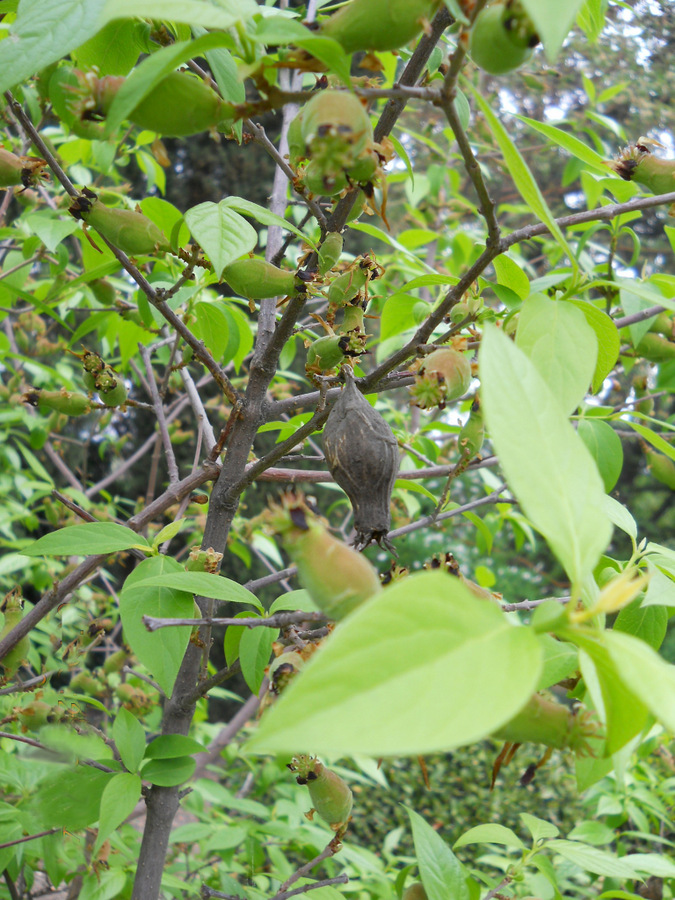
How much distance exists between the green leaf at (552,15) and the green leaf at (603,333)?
0.90 feet

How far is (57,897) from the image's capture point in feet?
4.69

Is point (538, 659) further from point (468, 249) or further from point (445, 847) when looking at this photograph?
point (468, 249)

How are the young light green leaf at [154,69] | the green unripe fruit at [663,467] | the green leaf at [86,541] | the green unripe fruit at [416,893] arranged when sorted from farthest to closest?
1. the green unripe fruit at [663,467]
2. the green unripe fruit at [416,893]
3. the green leaf at [86,541]
4. the young light green leaf at [154,69]

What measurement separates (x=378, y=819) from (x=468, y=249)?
2332mm

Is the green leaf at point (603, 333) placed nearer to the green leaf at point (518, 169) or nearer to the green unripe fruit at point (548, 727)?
the green leaf at point (518, 169)

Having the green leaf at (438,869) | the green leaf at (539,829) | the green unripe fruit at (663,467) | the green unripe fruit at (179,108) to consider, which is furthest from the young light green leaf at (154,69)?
the green unripe fruit at (663,467)

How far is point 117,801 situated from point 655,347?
84cm

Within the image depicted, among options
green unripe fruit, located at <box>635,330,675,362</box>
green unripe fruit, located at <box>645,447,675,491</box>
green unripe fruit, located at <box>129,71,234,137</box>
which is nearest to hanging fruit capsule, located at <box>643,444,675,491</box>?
green unripe fruit, located at <box>645,447,675,491</box>

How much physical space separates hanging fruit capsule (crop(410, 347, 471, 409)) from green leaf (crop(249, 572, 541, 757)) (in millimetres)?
294

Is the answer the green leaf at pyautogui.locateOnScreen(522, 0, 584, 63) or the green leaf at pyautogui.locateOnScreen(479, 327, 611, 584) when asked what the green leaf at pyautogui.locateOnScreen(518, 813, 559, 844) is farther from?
the green leaf at pyautogui.locateOnScreen(522, 0, 584, 63)

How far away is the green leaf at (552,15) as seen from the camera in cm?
28

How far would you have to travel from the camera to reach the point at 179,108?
39 cm

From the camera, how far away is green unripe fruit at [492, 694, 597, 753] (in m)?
0.36

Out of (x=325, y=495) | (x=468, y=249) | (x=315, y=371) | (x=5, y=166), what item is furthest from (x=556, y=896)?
(x=325, y=495)
